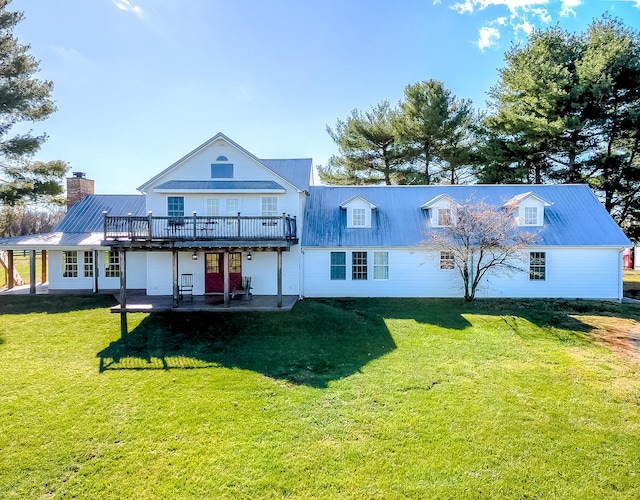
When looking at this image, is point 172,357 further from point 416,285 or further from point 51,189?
point 51,189

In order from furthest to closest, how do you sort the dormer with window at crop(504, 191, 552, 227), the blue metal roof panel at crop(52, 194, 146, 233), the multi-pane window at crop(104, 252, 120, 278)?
the blue metal roof panel at crop(52, 194, 146, 233) → the multi-pane window at crop(104, 252, 120, 278) → the dormer with window at crop(504, 191, 552, 227)

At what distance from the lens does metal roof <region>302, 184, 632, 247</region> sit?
53.9 ft

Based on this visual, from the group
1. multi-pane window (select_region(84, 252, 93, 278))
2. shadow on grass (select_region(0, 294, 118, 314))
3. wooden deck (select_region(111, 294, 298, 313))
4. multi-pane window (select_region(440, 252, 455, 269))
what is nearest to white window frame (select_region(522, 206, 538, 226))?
multi-pane window (select_region(440, 252, 455, 269))

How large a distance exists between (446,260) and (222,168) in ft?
38.9

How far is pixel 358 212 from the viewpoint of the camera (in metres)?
17.5

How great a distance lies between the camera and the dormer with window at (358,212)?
1736cm

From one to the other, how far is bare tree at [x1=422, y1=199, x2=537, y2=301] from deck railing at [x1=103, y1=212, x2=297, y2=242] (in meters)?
7.18

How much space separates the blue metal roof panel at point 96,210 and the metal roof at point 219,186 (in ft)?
13.6

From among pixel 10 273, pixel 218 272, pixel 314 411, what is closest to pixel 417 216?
pixel 218 272

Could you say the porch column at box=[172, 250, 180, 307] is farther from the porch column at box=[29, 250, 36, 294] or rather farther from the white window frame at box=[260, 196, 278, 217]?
the porch column at box=[29, 250, 36, 294]

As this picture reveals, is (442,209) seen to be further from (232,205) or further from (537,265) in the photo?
(232,205)

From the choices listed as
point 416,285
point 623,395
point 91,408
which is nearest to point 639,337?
point 623,395

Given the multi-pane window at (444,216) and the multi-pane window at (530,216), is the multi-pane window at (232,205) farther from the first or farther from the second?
the multi-pane window at (530,216)

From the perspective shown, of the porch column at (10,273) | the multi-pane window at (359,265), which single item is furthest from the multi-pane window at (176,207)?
the porch column at (10,273)
